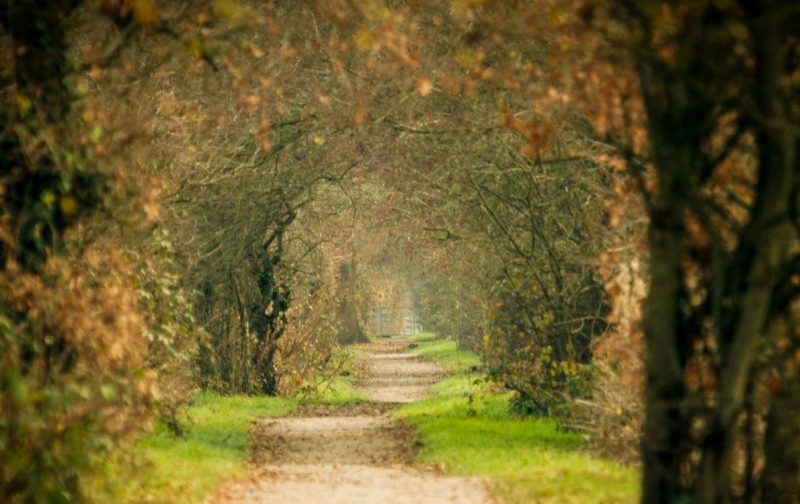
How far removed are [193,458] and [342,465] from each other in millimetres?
2051

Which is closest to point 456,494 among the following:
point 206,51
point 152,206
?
point 152,206

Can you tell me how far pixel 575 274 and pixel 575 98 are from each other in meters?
10.2

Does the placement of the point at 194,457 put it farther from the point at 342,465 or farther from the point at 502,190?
the point at 502,190

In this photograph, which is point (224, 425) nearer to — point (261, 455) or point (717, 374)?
point (261, 455)

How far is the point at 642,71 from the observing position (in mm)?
7699

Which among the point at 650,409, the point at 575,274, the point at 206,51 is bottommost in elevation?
the point at 650,409

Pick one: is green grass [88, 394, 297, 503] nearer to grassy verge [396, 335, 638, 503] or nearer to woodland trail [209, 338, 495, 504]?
woodland trail [209, 338, 495, 504]

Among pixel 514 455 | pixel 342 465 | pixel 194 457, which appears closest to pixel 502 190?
pixel 514 455

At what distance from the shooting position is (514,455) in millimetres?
16000

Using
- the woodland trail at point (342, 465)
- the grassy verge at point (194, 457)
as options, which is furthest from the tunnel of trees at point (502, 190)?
the woodland trail at point (342, 465)

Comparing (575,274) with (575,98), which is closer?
(575,98)

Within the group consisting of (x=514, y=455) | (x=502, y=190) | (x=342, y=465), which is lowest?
(x=342, y=465)

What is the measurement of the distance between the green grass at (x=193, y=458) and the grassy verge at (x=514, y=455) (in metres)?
2.79

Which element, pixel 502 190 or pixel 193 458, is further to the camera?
pixel 502 190
